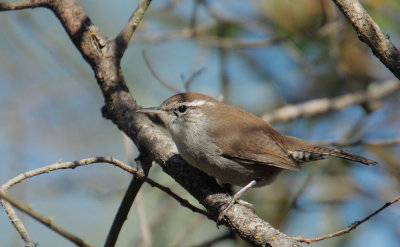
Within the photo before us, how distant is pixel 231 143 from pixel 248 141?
0.16m

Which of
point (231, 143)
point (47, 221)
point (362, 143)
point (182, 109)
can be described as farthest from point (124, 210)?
point (362, 143)

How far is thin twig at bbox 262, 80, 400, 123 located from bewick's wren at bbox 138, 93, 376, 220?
1020 mm

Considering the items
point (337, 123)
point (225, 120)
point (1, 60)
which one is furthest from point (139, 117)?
point (1, 60)

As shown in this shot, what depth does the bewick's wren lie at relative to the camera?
379 centimetres

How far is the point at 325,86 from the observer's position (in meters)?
6.92

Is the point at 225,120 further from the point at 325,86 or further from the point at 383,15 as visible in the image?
the point at 325,86

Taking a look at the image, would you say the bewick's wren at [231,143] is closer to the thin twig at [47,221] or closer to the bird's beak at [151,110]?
the bird's beak at [151,110]

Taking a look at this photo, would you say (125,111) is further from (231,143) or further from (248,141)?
(248,141)

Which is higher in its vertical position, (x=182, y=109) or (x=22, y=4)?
(x=182, y=109)

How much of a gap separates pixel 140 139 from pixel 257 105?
3.79 m

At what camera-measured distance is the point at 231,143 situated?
155 inches

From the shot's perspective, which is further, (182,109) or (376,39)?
(182,109)

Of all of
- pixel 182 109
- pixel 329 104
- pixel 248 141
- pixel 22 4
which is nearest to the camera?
pixel 22 4

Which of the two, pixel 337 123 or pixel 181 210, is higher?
pixel 337 123
